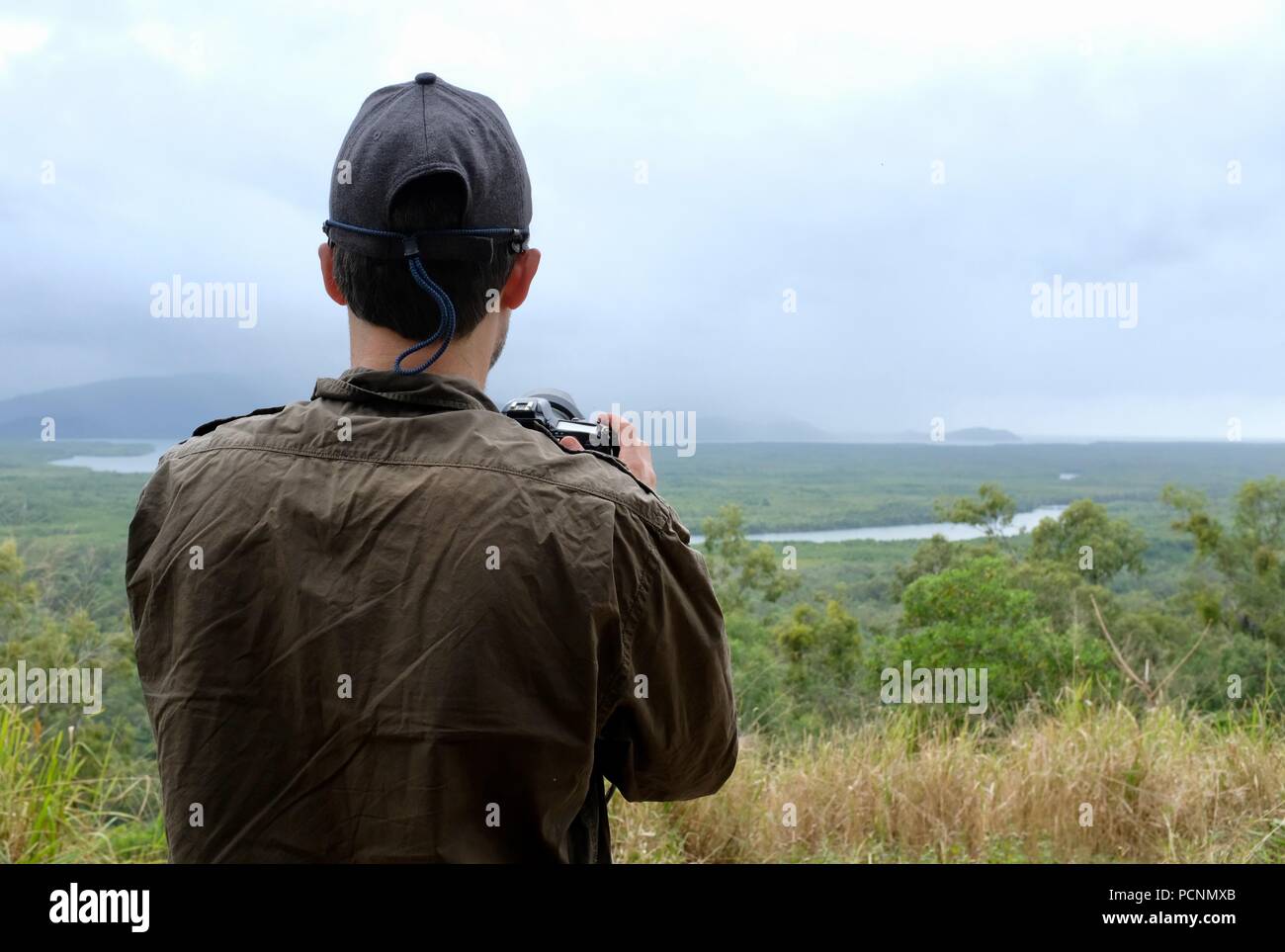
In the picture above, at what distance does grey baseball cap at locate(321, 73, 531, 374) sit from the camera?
51.3 inches

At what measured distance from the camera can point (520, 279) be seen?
1.41 metres

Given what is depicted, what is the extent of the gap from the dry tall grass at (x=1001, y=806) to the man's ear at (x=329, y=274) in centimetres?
297

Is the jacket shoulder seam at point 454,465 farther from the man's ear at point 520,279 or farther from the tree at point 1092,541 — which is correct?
the tree at point 1092,541

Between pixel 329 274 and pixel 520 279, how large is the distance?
26 centimetres

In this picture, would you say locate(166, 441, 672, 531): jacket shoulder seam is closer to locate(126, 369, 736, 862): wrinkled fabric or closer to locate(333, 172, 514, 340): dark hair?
locate(126, 369, 736, 862): wrinkled fabric

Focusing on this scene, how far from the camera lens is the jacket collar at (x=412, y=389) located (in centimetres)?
128

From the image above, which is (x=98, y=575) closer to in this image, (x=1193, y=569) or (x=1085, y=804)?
(x=1085, y=804)

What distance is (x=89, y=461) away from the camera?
15000mm

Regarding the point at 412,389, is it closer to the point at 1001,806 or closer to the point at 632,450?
the point at 632,450

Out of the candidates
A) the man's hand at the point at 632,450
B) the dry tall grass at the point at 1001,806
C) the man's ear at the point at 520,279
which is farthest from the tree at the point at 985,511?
A: the man's ear at the point at 520,279

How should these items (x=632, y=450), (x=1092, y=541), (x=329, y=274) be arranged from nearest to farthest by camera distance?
(x=329, y=274)
(x=632, y=450)
(x=1092, y=541)

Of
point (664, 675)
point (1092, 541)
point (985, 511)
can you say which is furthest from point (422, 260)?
point (1092, 541)

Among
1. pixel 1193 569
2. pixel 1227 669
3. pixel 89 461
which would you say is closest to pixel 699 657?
pixel 1227 669
